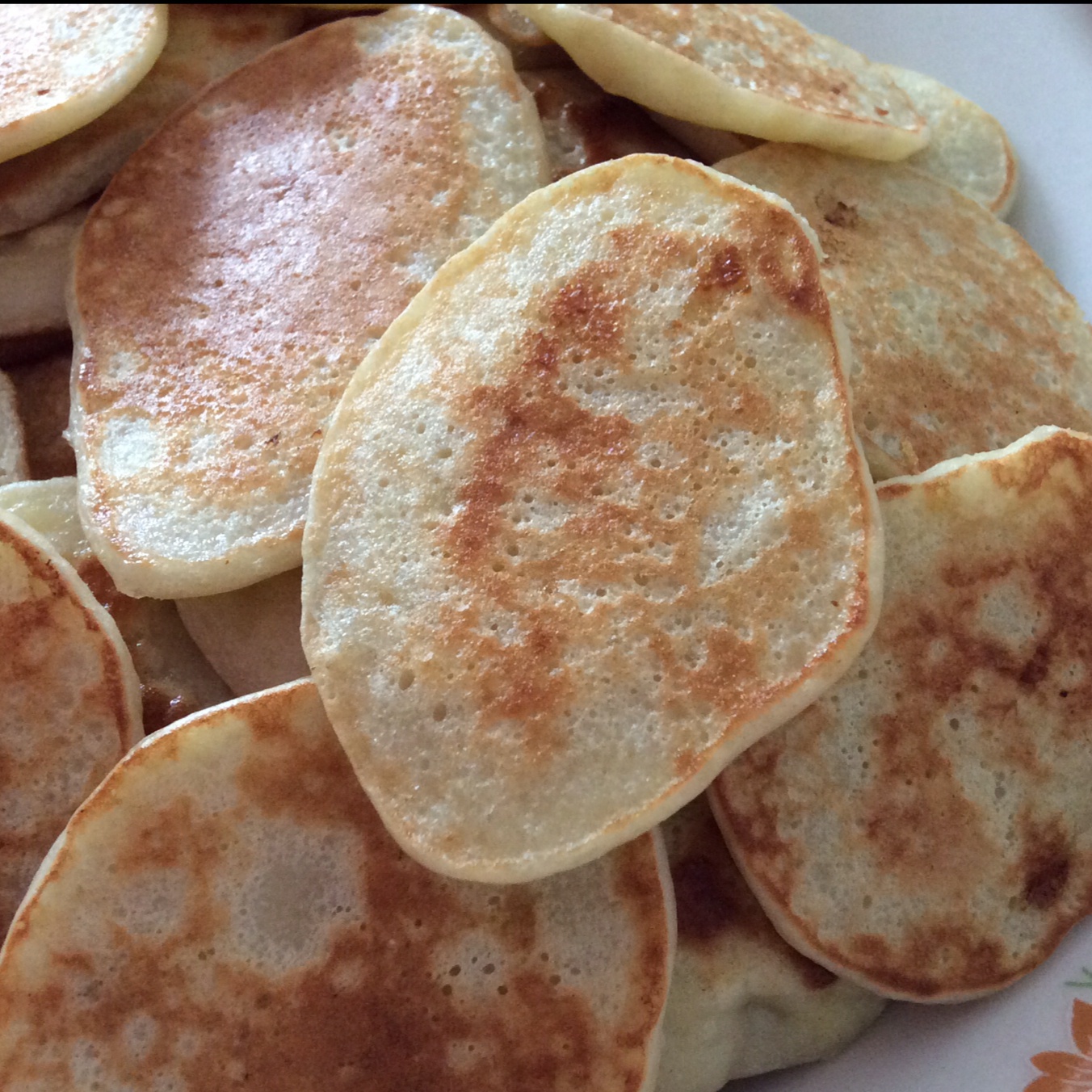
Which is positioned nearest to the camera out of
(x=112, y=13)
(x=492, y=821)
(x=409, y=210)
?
(x=492, y=821)

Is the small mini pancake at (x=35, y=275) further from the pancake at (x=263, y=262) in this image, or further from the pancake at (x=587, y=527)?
the pancake at (x=587, y=527)

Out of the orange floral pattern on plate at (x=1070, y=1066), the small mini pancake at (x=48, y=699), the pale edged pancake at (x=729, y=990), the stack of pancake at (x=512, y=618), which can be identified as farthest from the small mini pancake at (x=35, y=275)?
the orange floral pattern on plate at (x=1070, y=1066)

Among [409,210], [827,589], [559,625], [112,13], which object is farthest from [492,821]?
[112,13]

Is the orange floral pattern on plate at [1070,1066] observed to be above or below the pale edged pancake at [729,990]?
above

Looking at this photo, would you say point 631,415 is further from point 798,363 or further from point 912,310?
point 912,310

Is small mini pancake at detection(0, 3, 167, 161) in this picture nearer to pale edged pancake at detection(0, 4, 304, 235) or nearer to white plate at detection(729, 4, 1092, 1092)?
pale edged pancake at detection(0, 4, 304, 235)

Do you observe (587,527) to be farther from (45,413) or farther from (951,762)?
(45,413)
